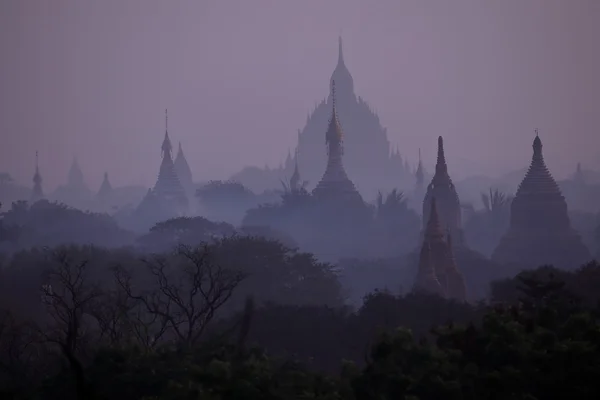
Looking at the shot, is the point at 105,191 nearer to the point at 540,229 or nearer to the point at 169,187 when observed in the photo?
the point at 169,187

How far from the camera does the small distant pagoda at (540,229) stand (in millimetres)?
71688

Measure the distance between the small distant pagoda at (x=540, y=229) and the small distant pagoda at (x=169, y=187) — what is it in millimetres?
66190

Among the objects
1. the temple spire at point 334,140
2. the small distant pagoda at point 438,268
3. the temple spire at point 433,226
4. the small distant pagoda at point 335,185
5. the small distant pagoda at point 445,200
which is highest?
the temple spire at point 334,140

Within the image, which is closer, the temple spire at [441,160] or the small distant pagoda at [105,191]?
the temple spire at [441,160]

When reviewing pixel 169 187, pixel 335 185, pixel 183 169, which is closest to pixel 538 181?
pixel 335 185

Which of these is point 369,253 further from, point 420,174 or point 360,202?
point 420,174

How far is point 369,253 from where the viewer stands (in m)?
91.7

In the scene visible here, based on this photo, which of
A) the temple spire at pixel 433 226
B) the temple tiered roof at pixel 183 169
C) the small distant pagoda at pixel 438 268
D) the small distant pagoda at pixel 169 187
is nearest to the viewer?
the small distant pagoda at pixel 438 268

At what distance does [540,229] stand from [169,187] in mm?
71027

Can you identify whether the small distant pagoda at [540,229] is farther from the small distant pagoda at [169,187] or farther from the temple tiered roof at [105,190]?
the temple tiered roof at [105,190]

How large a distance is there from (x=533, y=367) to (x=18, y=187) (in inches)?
7283

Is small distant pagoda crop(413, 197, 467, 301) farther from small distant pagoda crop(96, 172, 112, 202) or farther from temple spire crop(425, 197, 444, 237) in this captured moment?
small distant pagoda crop(96, 172, 112, 202)

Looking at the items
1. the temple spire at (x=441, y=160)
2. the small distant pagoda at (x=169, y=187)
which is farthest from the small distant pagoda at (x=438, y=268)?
the small distant pagoda at (x=169, y=187)

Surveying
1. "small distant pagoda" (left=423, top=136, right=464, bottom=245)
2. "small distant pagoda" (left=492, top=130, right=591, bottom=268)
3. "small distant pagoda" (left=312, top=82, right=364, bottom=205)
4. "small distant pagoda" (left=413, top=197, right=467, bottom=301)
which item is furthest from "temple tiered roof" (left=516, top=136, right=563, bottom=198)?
"small distant pagoda" (left=312, top=82, right=364, bottom=205)
